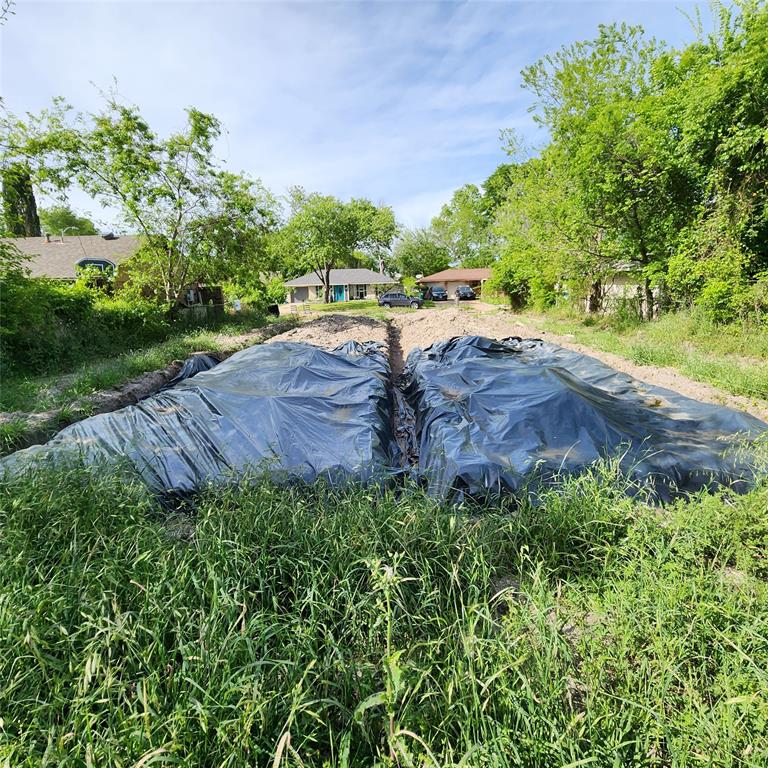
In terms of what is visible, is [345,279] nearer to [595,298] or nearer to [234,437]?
[595,298]

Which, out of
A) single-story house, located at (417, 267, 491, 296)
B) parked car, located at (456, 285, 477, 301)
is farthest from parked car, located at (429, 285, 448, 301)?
single-story house, located at (417, 267, 491, 296)

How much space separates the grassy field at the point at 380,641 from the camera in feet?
4.32

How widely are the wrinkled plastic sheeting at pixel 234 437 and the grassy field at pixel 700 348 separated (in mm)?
5537

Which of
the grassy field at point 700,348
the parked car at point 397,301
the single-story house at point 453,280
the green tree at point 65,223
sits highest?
the green tree at point 65,223

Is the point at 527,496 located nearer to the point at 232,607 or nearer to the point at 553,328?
the point at 232,607

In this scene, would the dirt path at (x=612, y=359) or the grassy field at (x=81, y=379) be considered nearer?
the dirt path at (x=612, y=359)

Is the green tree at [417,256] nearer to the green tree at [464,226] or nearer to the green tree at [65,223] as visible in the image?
the green tree at [464,226]

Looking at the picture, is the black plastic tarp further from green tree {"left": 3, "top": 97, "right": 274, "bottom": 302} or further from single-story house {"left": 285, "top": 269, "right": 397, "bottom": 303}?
single-story house {"left": 285, "top": 269, "right": 397, "bottom": 303}

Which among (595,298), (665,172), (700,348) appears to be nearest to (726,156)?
(665,172)

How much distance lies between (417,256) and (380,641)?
54853mm

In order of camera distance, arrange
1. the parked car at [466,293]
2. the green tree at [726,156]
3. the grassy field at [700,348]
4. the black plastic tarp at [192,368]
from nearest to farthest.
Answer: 1. the grassy field at [700,348]
2. the green tree at [726,156]
3. the black plastic tarp at [192,368]
4. the parked car at [466,293]

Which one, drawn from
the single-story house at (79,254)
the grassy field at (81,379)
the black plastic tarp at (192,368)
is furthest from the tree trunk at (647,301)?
the single-story house at (79,254)

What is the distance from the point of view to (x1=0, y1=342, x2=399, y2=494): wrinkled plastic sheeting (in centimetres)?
368

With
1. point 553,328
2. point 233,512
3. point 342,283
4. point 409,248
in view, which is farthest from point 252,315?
point 409,248
